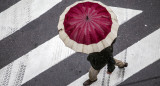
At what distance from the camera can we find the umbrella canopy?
3.76m

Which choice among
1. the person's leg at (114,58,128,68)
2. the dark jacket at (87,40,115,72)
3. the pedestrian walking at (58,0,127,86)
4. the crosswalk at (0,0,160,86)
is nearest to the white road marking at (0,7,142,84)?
the crosswalk at (0,0,160,86)

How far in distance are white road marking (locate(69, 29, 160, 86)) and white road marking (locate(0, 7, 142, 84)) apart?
72 cm

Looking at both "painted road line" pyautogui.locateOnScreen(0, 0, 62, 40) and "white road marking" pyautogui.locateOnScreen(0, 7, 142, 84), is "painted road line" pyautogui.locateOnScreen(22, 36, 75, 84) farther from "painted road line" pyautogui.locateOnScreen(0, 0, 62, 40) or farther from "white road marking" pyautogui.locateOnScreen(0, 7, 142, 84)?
"painted road line" pyautogui.locateOnScreen(0, 0, 62, 40)

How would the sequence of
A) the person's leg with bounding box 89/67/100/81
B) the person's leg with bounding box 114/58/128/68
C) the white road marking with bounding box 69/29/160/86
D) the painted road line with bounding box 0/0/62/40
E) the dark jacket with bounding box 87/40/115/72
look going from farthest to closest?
the painted road line with bounding box 0/0/62/40 < the white road marking with bounding box 69/29/160/86 < the person's leg with bounding box 114/58/128/68 < the person's leg with bounding box 89/67/100/81 < the dark jacket with bounding box 87/40/115/72

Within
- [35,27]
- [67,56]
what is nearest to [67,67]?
[67,56]

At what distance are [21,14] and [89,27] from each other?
10.2 feet

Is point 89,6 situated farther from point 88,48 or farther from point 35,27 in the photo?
point 35,27

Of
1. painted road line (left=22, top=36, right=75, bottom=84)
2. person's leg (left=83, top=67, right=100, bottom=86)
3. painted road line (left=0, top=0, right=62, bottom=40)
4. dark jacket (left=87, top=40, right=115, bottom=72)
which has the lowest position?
person's leg (left=83, top=67, right=100, bottom=86)

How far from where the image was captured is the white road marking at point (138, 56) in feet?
18.0

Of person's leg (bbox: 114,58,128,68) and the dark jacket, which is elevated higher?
the dark jacket

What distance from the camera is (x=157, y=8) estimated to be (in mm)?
6051

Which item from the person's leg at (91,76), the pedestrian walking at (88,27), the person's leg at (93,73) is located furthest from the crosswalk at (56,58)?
the pedestrian walking at (88,27)

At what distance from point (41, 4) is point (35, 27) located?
0.68 m

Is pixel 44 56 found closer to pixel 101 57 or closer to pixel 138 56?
pixel 101 57
